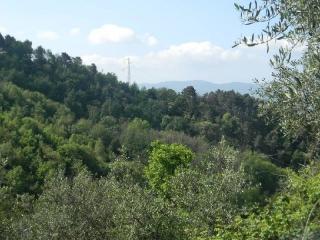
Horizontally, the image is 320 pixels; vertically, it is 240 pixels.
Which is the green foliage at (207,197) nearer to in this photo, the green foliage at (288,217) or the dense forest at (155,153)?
the dense forest at (155,153)

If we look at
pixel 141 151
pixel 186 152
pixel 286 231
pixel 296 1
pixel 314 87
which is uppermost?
pixel 296 1

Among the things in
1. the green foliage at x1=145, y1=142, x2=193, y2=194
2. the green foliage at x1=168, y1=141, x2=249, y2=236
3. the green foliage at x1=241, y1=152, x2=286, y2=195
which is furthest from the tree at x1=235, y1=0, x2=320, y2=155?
the green foliage at x1=241, y1=152, x2=286, y2=195

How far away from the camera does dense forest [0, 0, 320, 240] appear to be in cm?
751

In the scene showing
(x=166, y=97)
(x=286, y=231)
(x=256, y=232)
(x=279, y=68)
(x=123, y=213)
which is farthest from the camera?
(x=166, y=97)

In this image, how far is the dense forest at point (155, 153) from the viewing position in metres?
7.51

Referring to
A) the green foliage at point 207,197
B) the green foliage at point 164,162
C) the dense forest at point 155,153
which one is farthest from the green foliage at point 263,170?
the green foliage at point 207,197

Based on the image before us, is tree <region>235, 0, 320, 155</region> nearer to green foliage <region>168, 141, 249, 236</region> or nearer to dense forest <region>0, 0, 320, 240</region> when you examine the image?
dense forest <region>0, 0, 320, 240</region>

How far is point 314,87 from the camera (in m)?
6.56

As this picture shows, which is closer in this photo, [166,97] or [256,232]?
[256,232]

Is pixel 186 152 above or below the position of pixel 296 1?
below

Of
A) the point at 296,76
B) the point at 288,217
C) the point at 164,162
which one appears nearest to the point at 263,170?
the point at 164,162

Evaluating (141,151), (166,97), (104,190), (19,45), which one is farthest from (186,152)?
(19,45)

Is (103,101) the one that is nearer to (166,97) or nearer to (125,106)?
(125,106)

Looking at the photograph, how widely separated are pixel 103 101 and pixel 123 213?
3909 inches
